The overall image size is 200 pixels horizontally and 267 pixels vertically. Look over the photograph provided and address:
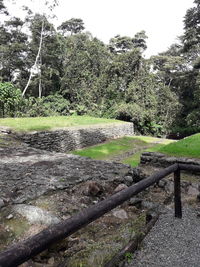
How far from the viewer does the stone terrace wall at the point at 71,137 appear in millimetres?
9462

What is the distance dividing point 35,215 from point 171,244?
1288 mm

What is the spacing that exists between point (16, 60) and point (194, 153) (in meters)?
25.3

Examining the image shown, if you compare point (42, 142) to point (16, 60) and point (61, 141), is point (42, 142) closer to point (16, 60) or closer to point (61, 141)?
point (61, 141)

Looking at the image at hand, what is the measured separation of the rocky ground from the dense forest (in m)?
12.9

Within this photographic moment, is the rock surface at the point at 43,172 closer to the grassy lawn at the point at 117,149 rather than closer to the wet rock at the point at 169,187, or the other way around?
the wet rock at the point at 169,187

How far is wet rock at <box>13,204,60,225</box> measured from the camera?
2236 mm

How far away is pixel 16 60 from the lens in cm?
2552

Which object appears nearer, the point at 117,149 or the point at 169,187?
the point at 169,187

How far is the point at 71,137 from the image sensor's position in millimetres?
11391

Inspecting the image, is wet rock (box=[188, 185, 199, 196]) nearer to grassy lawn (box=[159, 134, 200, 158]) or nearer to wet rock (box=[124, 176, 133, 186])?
wet rock (box=[124, 176, 133, 186])

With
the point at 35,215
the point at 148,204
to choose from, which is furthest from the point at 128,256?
the point at 148,204

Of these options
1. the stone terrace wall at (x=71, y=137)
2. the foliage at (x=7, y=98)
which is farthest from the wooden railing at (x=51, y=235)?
the foliage at (x=7, y=98)

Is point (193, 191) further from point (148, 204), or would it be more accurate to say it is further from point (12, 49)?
point (12, 49)

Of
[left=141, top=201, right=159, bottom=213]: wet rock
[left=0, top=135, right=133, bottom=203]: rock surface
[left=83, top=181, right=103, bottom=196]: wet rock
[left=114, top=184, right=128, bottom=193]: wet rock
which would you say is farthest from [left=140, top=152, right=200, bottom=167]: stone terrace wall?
[left=83, top=181, right=103, bottom=196]: wet rock
